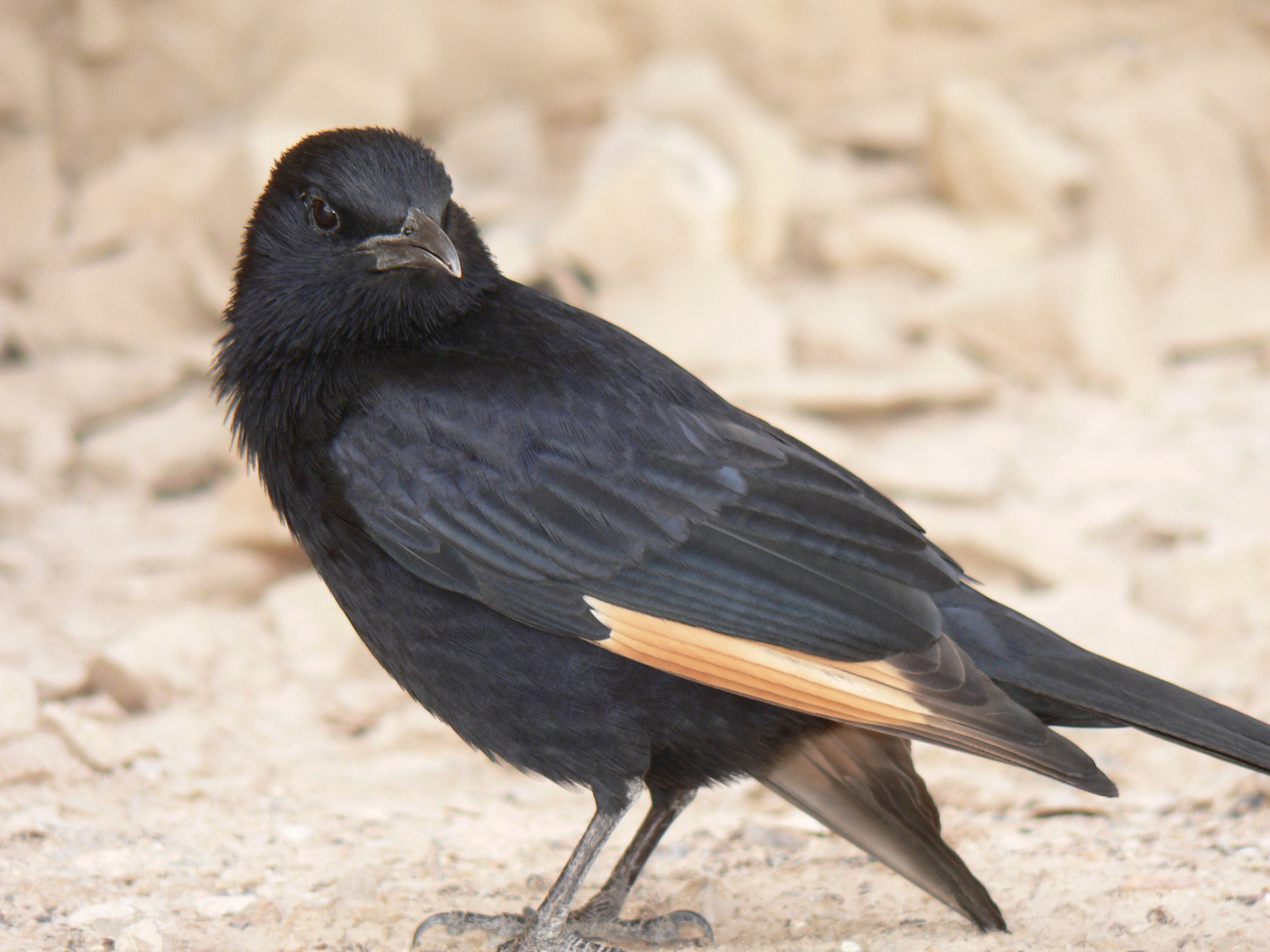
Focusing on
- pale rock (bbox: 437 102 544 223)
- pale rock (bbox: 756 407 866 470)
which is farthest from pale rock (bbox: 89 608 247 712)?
pale rock (bbox: 437 102 544 223)

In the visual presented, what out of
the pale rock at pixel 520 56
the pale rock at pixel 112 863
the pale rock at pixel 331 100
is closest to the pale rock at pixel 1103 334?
the pale rock at pixel 520 56

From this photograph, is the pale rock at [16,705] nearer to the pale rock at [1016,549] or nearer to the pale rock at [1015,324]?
the pale rock at [1016,549]

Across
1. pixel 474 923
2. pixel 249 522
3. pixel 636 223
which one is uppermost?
pixel 636 223

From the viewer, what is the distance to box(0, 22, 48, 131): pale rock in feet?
25.4

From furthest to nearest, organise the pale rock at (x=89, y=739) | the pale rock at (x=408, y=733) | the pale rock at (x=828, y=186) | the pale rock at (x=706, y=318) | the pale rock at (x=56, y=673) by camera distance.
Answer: the pale rock at (x=828, y=186) → the pale rock at (x=706, y=318) → the pale rock at (x=408, y=733) → the pale rock at (x=56, y=673) → the pale rock at (x=89, y=739)

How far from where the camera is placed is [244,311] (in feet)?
9.71

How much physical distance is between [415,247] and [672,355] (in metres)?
3.65

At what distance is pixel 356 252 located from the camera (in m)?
2.85

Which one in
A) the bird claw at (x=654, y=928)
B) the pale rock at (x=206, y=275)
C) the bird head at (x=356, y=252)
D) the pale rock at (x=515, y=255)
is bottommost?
the bird claw at (x=654, y=928)

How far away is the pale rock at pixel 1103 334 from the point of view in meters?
6.92

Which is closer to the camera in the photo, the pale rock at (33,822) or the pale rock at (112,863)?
the pale rock at (112,863)

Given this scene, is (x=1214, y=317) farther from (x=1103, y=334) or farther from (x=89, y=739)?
(x=89, y=739)

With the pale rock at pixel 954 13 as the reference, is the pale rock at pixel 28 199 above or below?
below

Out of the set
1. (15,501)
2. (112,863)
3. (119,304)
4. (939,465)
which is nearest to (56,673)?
(112,863)
